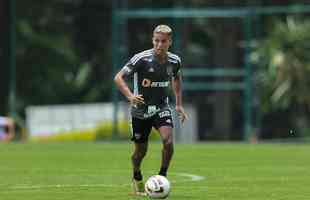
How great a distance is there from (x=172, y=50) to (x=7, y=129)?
6.69 m

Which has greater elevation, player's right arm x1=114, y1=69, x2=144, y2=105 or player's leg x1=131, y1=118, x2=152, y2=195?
player's right arm x1=114, y1=69, x2=144, y2=105

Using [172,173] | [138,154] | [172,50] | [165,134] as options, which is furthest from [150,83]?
[172,50]

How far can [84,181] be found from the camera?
18000mm

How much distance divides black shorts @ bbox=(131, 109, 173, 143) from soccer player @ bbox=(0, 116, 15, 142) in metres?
24.0

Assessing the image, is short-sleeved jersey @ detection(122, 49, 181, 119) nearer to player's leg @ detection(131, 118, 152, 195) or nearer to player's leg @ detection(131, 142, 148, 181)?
player's leg @ detection(131, 118, 152, 195)

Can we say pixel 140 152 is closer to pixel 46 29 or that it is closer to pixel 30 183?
pixel 30 183

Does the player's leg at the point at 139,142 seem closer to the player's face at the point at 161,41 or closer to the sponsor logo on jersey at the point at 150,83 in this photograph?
the sponsor logo on jersey at the point at 150,83

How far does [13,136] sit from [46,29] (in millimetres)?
9639

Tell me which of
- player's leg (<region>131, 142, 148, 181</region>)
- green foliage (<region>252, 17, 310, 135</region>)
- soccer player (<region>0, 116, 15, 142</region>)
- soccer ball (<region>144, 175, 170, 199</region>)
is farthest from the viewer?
green foliage (<region>252, 17, 310, 135</region>)

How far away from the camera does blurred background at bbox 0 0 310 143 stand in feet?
133

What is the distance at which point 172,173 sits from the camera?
20.3 m

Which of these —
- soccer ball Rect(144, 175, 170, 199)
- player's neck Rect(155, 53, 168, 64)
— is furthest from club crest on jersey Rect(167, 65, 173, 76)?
soccer ball Rect(144, 175, 170, 199)

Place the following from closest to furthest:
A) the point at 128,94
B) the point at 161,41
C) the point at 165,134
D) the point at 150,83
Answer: the point at 128,94 → the point at 161,41 → the point at 165,134 → the point at 150,83

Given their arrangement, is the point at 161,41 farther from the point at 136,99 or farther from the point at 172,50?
the point at 172,50
